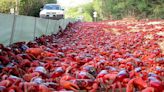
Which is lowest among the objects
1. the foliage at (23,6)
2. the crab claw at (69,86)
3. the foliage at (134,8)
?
the foliage at (134,8)

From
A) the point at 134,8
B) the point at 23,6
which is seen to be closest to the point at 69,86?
the point at 23,6

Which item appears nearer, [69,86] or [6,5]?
[69,86]

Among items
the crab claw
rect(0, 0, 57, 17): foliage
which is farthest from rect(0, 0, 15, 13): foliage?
the crab claw

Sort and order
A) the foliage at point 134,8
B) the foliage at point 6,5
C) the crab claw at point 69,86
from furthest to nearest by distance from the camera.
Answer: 1. the foliage at point 134,8
2. the foliage at point 6,5
3. the crab claw at point 69,86

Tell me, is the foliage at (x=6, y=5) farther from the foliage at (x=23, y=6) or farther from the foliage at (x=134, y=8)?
the foliage at (x=134, y=8)

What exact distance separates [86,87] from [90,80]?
15 centimetres

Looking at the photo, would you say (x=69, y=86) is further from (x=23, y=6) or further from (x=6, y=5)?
(x=23, y=6)

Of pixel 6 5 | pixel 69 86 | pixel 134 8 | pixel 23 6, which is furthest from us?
pixel 134 8

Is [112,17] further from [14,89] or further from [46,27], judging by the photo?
[14,89]

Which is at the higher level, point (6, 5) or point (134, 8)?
point (6, 5)

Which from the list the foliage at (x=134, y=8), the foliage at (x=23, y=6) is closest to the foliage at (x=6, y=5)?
the foliage at (x=23, y=6)

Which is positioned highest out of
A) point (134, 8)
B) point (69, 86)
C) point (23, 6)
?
point (69, 86)

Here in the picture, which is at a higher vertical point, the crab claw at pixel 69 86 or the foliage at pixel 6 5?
the crab claw at pixel 69 86

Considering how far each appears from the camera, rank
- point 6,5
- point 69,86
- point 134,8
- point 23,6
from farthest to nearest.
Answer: point 134,8 < point 23,6 < point 6,5 < point 69,86
